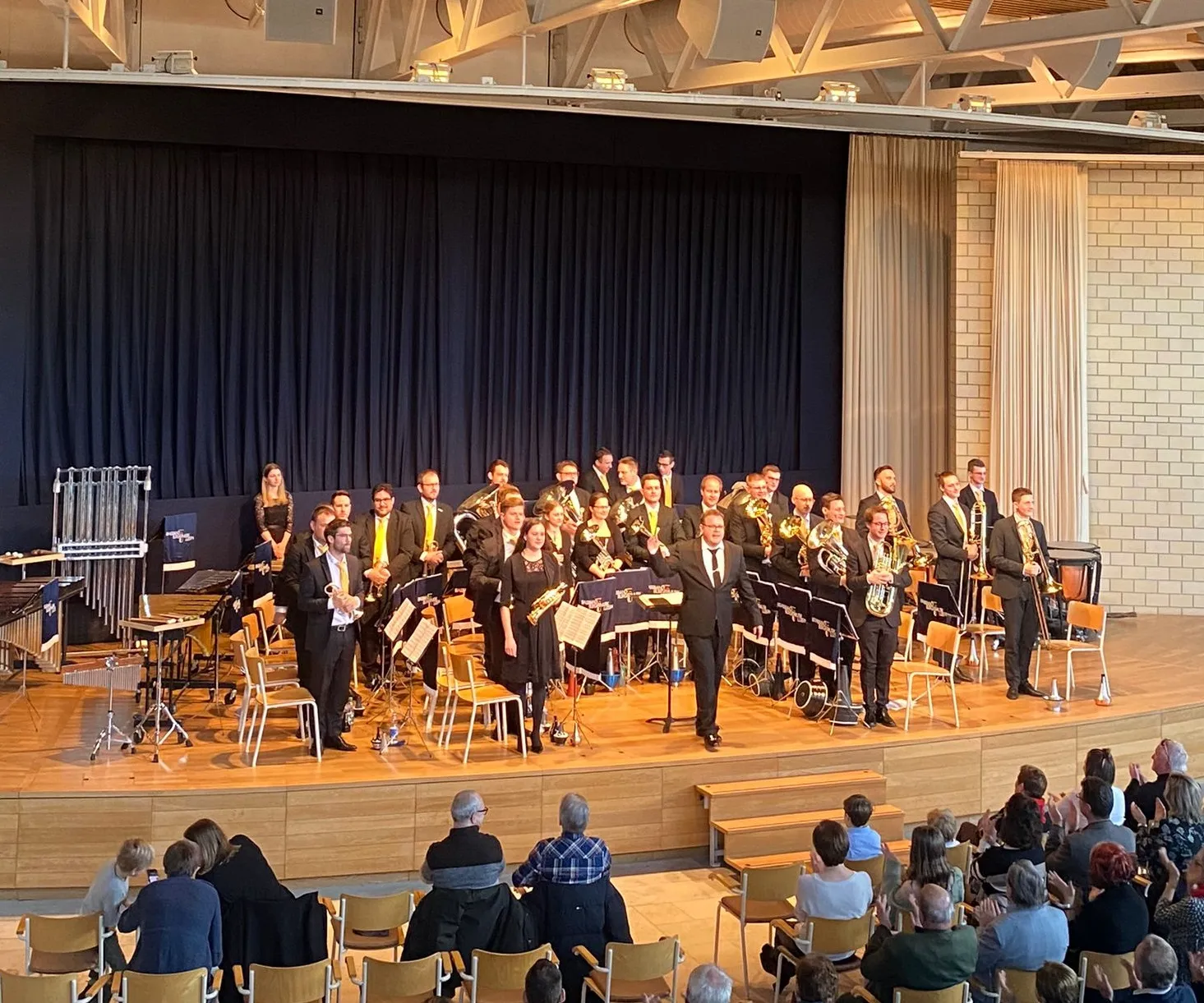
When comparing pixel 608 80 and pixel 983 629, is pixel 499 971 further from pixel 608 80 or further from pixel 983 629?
pixel 608 80

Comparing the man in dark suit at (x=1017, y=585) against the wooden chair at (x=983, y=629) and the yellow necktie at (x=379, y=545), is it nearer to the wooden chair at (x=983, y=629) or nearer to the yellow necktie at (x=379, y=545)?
the wooden chair at (x=983, y=629)

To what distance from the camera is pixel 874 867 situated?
7.26 m

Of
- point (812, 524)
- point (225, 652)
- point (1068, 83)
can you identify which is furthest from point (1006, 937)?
point (1068, 83)

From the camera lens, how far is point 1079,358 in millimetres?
15852

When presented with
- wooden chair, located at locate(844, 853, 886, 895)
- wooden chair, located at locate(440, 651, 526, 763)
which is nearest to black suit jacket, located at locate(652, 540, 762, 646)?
wooden chair, located at locate(440, 651, 526, 763)

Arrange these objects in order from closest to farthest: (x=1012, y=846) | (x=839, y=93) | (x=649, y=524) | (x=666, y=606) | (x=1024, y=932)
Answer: (x=1024, y=932)
(x=1012, y=846)
(x=666, y=606)
(x=839, y=93)
(x=649, y=524)

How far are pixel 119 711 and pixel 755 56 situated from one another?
6.48 metres

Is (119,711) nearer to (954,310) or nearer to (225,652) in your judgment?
(225,652)

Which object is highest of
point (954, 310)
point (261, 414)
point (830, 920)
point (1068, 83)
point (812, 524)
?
point (1068, 83)

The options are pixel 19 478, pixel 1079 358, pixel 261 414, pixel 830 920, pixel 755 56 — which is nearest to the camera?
pixel 830 920

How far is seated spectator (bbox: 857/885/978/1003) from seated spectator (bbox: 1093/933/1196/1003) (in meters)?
0.65

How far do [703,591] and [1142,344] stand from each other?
26.9ft

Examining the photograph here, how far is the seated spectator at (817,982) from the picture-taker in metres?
5.34

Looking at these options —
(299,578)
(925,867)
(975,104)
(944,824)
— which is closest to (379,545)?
(299,578)
